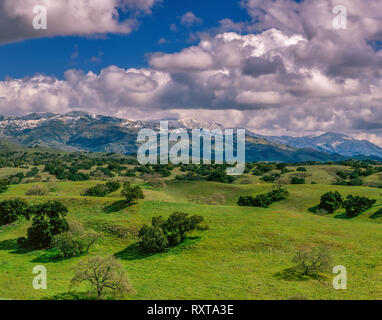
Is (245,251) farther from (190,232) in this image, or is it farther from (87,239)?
(87,239)

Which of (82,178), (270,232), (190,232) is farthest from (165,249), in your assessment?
(82,178)

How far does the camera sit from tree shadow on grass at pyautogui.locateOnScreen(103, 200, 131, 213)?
76.6 metres

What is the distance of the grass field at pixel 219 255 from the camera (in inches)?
1578

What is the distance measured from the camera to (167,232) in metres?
60.5

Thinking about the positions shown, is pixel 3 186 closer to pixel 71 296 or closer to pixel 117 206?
pixel 117 206

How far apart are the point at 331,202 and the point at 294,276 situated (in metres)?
55.2

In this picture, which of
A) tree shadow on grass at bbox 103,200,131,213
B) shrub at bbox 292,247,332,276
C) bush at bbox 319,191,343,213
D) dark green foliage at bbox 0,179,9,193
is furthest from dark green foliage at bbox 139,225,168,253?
dark green foliage at bbox 0,179,9,193

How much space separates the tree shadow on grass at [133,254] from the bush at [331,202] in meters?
56.6

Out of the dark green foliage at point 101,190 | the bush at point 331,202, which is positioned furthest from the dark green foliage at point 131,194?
the bush at point 331,202

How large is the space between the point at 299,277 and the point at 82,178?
443ft

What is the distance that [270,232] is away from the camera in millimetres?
60375

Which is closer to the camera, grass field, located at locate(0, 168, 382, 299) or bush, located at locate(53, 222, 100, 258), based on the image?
grass field, located at locate(0, 168, 382, 299)

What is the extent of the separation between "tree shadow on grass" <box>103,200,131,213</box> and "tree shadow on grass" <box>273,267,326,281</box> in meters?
42.5

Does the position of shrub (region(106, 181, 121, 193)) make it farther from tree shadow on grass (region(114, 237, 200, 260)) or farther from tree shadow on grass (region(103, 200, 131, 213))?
tree shadow on grass (region(114, 237, 200, 260))
